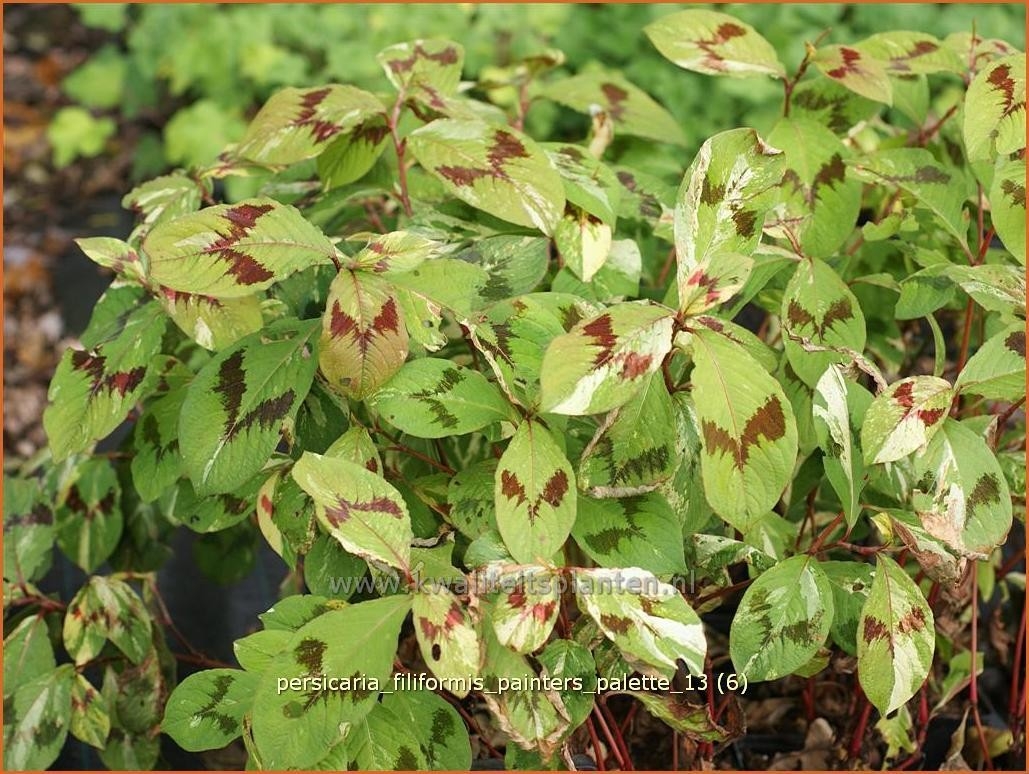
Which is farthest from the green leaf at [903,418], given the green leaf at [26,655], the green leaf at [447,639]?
the green leaf at [26,655]

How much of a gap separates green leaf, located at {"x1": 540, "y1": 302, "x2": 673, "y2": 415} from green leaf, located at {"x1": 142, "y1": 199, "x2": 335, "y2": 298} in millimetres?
240

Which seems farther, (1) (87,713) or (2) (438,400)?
(1) (87,713)

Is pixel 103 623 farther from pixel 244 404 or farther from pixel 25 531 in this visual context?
pixel 244 404

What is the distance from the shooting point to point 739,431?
842 millimetres

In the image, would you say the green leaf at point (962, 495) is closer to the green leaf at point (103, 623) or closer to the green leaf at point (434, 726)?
the green leaf at point (434, 726)

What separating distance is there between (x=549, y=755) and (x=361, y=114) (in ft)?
1.98

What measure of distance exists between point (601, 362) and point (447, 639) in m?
0.23

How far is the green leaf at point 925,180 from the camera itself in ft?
3.61

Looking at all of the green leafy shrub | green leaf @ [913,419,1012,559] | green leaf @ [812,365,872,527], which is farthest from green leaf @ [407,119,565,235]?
green leaf @ [913,419,1012,559]

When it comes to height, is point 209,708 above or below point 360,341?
below

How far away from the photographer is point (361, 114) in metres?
1.08

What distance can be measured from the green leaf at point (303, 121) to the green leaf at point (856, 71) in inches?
17.8

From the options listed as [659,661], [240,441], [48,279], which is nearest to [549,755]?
[659,661]

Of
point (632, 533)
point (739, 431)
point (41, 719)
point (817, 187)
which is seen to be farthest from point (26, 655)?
point (817, 187)
